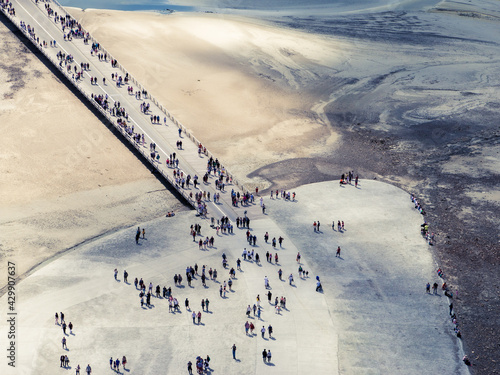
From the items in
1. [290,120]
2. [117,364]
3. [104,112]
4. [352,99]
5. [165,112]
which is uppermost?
[352,99]

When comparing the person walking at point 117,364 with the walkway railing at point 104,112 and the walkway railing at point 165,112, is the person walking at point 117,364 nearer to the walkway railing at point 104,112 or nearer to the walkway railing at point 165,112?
the walkway railing at point 104,112

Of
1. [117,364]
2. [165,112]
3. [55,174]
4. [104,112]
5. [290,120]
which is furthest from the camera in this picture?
[290,120]

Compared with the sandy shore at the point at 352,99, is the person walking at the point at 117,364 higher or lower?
lower

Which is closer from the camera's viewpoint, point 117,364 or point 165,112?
point 117,364

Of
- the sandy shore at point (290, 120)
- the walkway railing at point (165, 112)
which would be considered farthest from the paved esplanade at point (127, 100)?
the sandy shore at point (290, 120)

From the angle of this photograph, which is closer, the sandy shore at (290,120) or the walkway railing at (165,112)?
the sandy shore at (290,120)

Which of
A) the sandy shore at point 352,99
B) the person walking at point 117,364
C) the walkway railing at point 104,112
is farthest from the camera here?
the sandy shore at point 352,99

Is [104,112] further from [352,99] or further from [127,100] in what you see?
[352,99]

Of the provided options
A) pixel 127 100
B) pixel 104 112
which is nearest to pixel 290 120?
pixel 127 100

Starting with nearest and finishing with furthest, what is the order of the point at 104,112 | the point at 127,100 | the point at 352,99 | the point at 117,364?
the point at 117,364 < the point at 104,112 < the point at 127,100 < the point at 352,99
